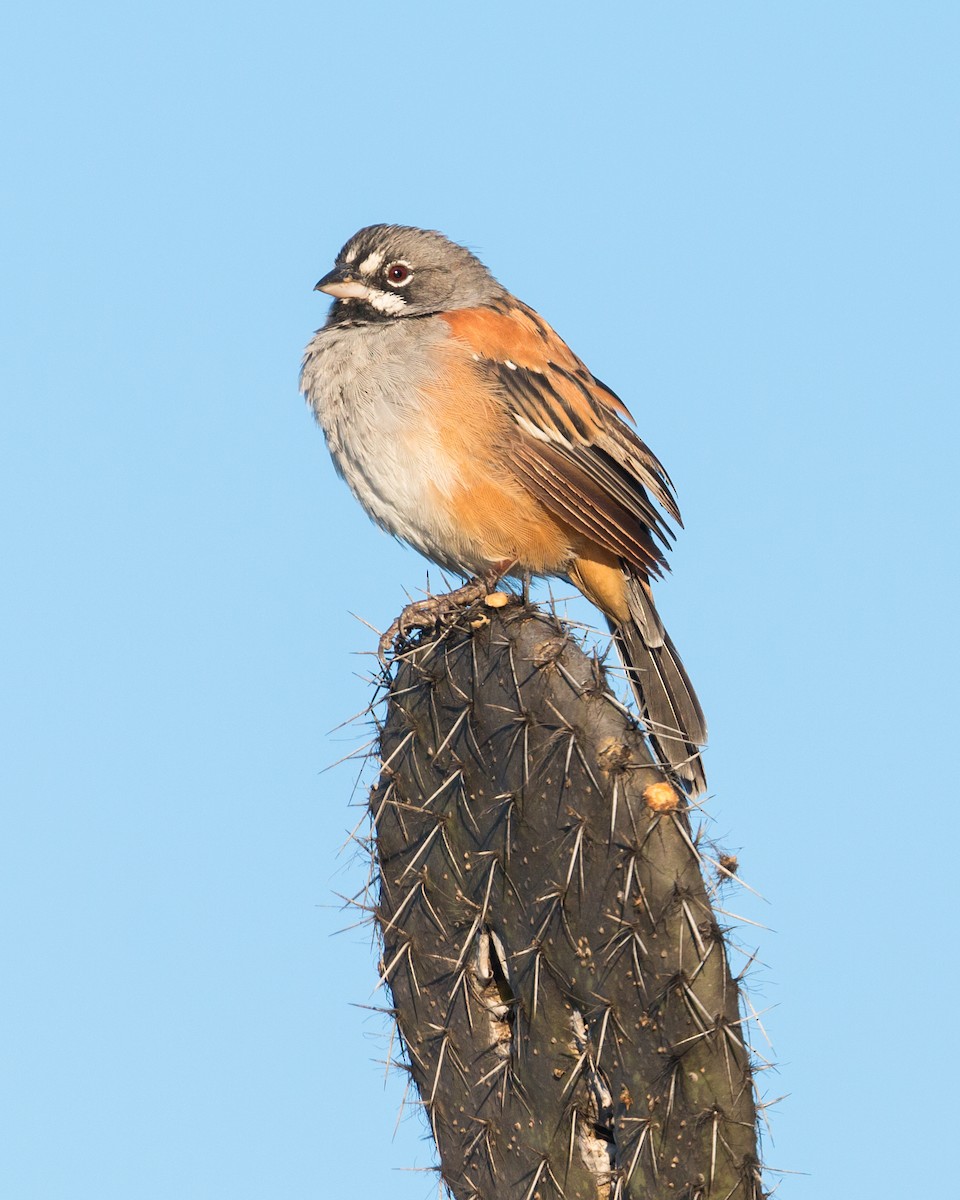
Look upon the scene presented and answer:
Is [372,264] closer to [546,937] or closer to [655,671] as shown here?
[655,671]

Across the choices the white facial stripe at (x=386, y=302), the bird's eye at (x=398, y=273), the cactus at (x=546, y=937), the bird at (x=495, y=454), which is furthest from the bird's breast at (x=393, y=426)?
the cactus at (x=546, y=937)

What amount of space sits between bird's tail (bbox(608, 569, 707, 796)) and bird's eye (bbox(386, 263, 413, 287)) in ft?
6.17

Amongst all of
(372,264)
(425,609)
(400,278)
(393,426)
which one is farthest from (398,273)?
(425,609)

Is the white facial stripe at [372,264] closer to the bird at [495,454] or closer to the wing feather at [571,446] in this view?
the bird at [495,454]

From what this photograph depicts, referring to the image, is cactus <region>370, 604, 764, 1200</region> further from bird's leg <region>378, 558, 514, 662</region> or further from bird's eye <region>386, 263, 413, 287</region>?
bird's eye <region>386, 263, 413, 287</region>

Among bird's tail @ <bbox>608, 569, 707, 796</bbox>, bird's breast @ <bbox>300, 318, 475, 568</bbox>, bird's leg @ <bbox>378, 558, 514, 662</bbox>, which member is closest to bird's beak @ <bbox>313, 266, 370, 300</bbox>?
bird's breast @ <bbox>300, 318, 475, 568</bbox>

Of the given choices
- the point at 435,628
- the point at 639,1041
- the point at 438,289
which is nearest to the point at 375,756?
the point at 435,628

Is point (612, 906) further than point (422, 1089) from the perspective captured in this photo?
No

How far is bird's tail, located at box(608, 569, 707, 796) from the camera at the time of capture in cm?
715

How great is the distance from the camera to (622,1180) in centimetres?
386

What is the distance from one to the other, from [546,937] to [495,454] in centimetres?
325

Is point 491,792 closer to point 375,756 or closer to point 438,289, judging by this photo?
point 375,756

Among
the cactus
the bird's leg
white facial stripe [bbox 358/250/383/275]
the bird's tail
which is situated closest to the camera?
the cactus

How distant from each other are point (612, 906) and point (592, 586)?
358 centimetres
